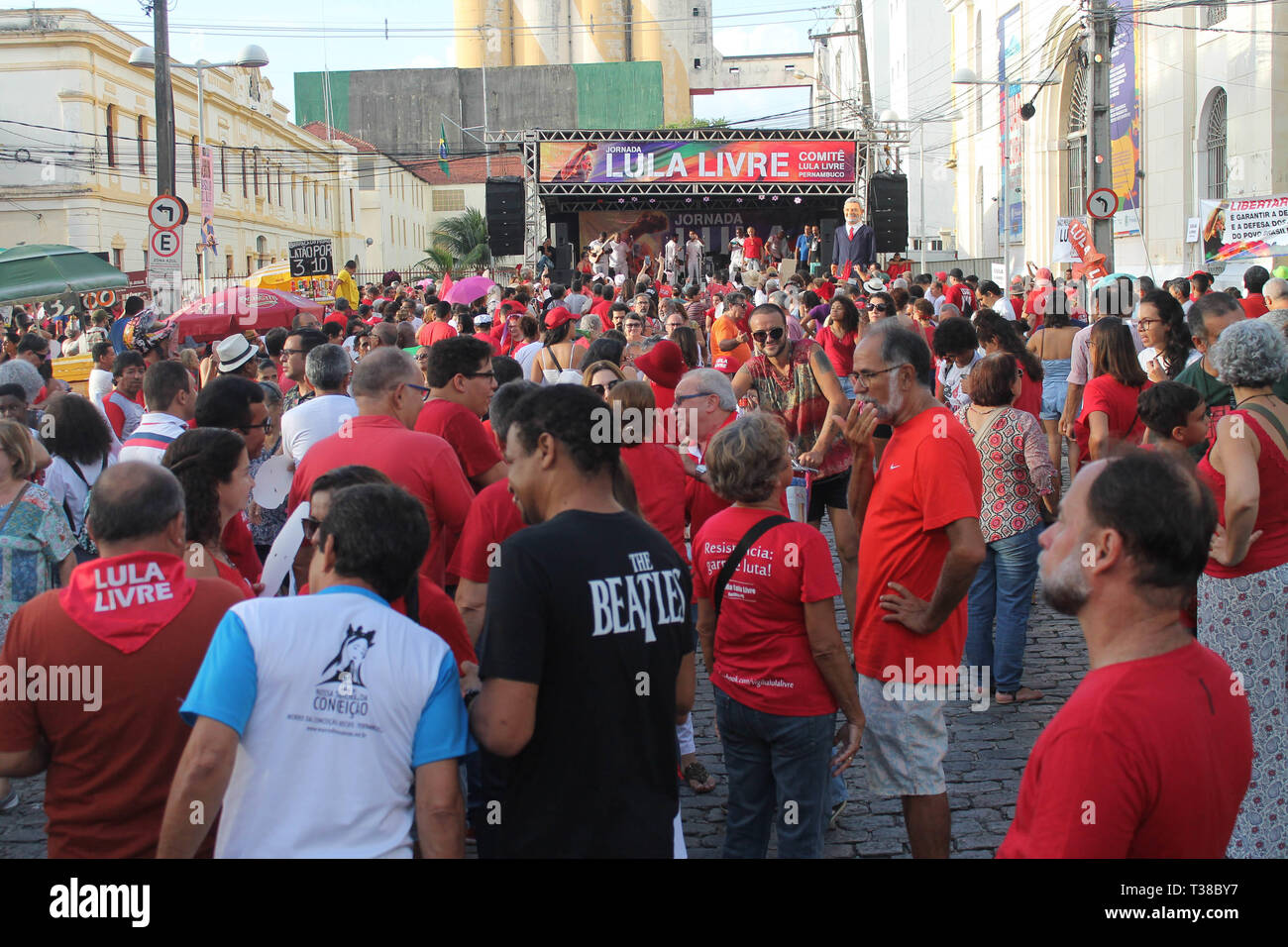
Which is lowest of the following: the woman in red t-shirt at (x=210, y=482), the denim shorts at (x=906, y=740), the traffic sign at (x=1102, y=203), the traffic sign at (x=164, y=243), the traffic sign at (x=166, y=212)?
the denim shorts at (x=906, y=740)

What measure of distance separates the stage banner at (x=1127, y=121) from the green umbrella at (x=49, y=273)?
2019 cm

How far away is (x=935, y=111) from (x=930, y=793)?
5295 cm

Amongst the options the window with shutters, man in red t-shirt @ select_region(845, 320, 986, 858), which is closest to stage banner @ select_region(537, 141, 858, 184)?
man in red t-shirt @ select_region(845, 320, 986, 858)

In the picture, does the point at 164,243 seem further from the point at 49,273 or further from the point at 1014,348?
the point at 1014,348

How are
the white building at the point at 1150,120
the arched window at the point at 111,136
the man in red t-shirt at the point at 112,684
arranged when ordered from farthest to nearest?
the arched window at the point at 111,136 → the white building at the point at 1150,120 → the man in red t-shirt at the point at 112,684

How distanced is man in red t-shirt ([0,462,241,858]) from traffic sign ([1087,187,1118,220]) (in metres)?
15.2

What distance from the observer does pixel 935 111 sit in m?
52.4

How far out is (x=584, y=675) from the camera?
2664 mm

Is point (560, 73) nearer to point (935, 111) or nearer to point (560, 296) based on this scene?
point (935, 111)

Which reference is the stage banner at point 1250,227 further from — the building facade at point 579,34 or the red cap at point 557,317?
the building facade at point 579,34

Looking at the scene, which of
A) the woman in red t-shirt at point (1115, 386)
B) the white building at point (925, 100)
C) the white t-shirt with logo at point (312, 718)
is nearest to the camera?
the white t-shirt with logo at point (312, 718)

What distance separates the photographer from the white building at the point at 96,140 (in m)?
33.2

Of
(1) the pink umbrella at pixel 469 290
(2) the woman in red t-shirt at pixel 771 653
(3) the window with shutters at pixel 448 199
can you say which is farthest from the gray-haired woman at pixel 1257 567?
(3) the window with shutters at pixel 448 199

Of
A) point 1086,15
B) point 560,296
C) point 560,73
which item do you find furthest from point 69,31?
point 560,73
